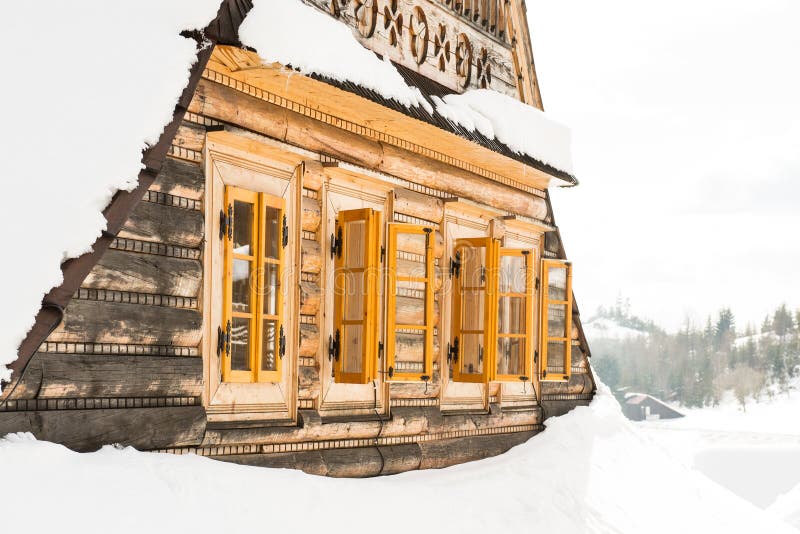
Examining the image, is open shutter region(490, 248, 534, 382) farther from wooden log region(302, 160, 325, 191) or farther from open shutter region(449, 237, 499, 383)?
wooden log region(302, 160, 325, 191)

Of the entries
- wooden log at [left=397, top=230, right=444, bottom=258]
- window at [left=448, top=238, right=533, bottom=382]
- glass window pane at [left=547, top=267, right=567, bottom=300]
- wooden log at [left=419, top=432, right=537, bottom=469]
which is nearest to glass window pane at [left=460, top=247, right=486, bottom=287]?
window at [left=448, top=238, right=533, bottom=382]

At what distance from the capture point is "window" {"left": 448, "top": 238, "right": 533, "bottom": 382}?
29.6 feet

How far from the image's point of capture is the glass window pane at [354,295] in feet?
24.2

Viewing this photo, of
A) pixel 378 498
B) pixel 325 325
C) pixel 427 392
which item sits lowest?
pixel 378 498

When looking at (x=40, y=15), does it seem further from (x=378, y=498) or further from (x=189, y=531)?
(x=378, y=498)

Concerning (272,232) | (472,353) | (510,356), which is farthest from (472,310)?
(272,232)

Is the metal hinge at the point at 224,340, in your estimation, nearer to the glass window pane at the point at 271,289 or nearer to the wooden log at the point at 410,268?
the glass window pane at the point at 271,289

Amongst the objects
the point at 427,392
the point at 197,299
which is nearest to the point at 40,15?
the point at 197,299

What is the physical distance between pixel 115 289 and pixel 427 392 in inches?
151

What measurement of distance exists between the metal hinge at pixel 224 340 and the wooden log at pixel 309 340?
91 centimetres

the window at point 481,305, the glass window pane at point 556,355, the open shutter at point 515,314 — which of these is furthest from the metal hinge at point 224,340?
the glass window pane at point 556,355

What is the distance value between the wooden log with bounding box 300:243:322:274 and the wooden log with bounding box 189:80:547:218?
718mm

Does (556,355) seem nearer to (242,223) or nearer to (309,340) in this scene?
(309,340)

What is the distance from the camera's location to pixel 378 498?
272 inches
